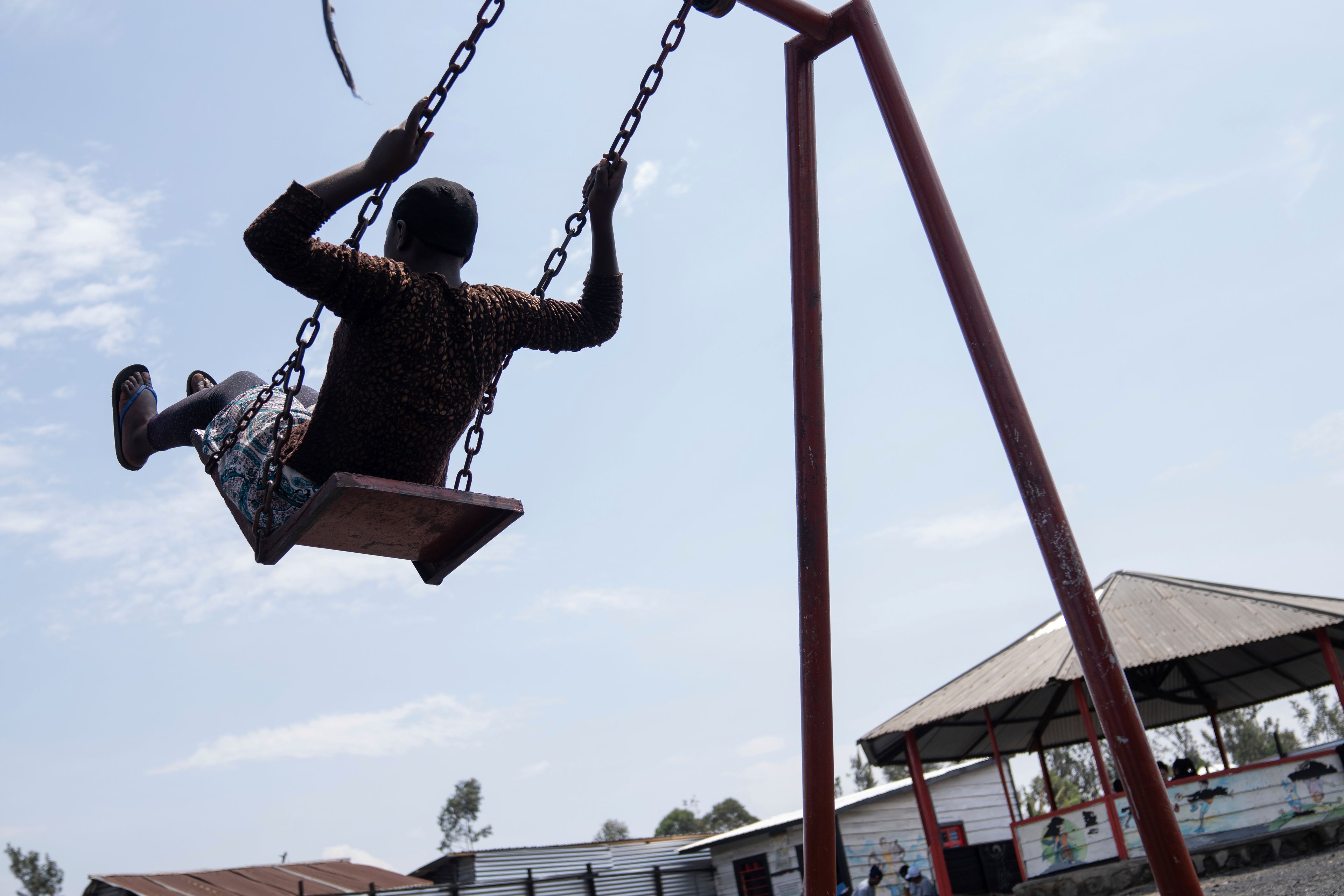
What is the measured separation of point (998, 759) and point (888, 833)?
27.3 ft

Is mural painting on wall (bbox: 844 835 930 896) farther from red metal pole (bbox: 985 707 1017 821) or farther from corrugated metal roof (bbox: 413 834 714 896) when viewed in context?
red metal pole (bbox: 985 707 1017 821)

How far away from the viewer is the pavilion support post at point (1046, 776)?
15.6 m

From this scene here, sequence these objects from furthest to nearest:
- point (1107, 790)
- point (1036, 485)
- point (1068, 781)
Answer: point (1068, 781) < point (1107, 790) < point (1036, 485)

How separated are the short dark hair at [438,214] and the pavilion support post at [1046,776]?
1511cm

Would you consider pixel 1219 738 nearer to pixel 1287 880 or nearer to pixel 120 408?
pixel 1287 880

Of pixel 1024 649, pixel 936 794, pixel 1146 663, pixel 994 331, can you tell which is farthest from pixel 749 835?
pixel 994 331

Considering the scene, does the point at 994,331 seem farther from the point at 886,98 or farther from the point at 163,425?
the point at 163,425

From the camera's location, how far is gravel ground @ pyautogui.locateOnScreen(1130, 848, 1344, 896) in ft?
23.2

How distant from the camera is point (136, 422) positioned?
359 centimetres

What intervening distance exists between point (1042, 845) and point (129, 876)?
17697 mm

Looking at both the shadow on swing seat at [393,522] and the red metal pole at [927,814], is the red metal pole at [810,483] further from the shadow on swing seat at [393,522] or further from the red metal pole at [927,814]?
the red metal pole at [927,814]

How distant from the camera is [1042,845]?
507 inches

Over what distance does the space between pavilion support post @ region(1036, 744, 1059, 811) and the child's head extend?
15.1m

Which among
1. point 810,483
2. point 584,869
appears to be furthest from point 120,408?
point 584,869
